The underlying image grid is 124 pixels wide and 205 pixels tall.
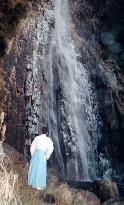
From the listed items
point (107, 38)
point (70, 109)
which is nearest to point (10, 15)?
point (70, 109)

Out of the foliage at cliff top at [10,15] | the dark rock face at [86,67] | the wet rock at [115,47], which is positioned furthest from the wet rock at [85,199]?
the wet rock at [115,47]

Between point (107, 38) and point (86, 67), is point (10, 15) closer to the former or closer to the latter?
point (86, 67)

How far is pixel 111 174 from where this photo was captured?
17.6 meters

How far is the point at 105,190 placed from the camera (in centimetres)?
1300

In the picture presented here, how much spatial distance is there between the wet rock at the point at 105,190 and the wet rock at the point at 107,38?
972cm

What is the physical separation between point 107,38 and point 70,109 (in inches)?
243

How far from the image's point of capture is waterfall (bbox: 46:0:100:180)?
1562 centimetres

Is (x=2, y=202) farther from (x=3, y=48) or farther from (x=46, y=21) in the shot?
(x=46, y=21)

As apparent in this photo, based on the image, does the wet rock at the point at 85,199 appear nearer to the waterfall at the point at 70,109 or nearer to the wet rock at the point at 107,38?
the waterfall at the point at 70,109

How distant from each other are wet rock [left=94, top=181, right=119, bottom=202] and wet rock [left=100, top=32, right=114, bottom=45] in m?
9.72

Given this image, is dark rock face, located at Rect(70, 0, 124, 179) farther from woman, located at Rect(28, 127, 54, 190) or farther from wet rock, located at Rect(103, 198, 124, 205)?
woman, located at Rect(28, 127, 54, 190)

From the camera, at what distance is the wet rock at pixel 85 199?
10955 millimetres

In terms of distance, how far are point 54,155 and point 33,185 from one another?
17.1 feet

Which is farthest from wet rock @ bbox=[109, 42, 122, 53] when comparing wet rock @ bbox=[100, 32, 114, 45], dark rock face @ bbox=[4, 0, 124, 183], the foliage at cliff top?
the foliage at cliff top
